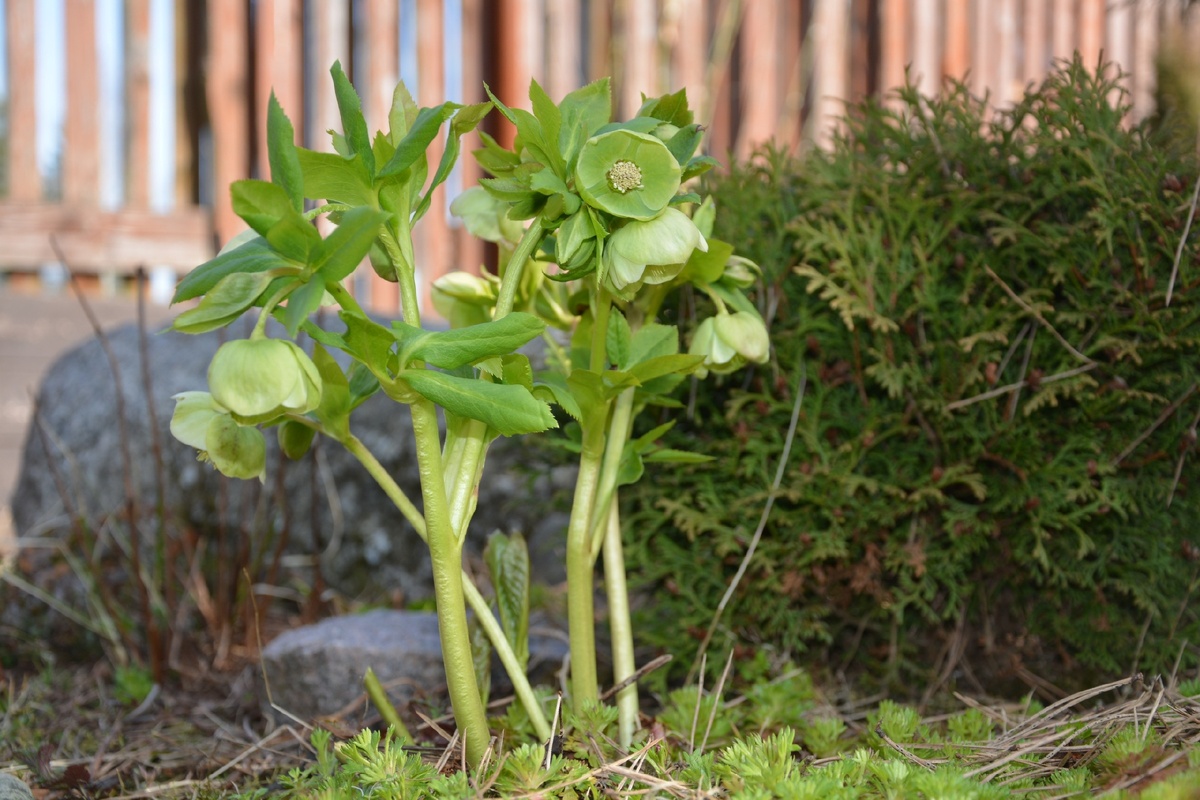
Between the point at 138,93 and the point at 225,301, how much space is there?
10.00 feet

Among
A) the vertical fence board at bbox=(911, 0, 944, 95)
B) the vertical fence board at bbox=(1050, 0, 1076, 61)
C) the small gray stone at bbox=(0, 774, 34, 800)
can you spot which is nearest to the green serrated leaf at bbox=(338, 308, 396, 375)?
the small gray stone at bbox=(0, 774, 34, 800)

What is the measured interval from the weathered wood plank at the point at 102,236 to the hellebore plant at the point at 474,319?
267 cm

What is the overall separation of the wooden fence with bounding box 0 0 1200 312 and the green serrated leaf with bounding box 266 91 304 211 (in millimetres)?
2454

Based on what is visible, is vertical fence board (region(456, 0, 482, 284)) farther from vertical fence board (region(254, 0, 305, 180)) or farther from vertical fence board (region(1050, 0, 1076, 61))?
vertical fence board (region(1050, 0, 1076, 61))

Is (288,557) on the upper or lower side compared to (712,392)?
lower

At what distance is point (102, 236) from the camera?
11.5ft

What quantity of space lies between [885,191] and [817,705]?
848 millimetres

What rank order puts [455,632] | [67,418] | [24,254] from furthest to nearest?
1. [24,254]
2. [67,418]
3. [455,632]

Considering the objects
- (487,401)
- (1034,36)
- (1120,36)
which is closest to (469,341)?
(487,401)

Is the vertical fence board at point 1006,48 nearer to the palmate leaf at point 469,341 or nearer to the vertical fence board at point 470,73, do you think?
the vertical fence board at point 470,73

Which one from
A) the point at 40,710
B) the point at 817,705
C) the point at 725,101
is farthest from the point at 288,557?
the point at 725,101

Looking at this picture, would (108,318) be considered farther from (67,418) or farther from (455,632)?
(455,632)

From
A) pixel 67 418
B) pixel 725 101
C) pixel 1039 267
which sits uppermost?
pixel 725 101

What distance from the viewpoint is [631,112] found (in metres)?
4.13
